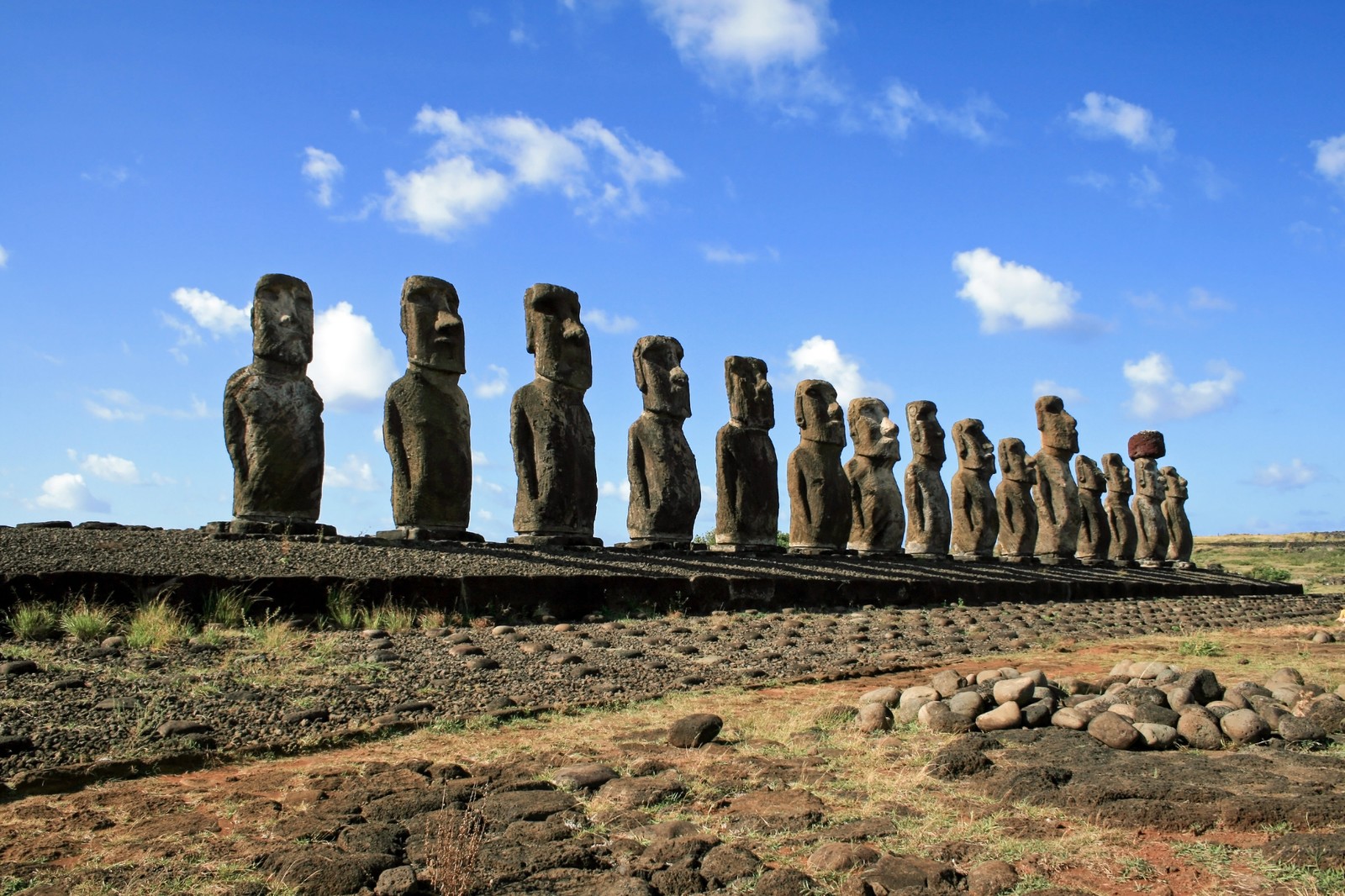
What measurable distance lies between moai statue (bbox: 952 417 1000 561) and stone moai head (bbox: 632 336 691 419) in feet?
24.8

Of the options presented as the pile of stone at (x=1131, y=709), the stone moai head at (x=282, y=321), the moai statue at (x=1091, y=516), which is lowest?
the pile of stone at (x=1131, y=709)

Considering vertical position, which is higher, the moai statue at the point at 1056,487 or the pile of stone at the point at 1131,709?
the moai statue at the point at 1056,487

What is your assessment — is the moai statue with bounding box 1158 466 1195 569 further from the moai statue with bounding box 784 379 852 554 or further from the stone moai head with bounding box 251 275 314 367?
the stone moai head with bounding box 251 275 314 367

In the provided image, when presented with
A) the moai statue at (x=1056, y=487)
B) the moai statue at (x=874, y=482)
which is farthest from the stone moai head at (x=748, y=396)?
the moai statue at (x=1056, y=487)

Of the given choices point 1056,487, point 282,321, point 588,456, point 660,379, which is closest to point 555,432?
point 588,456

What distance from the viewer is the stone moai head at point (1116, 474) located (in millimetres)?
24484

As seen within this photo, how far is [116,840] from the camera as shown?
3346 mm

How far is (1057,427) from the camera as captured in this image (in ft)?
71.9

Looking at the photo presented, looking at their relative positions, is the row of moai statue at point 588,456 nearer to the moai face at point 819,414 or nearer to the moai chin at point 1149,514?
the moai face at point 819,414

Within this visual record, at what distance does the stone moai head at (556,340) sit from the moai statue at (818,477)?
4.34m

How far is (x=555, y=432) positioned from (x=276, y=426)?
2924 mm

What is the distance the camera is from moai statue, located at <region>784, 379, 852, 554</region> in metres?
15.2

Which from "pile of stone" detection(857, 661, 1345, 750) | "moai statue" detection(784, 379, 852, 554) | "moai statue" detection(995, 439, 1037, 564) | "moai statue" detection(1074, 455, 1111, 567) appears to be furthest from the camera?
"moai statue" detection(1074, 455, 1111, 567)

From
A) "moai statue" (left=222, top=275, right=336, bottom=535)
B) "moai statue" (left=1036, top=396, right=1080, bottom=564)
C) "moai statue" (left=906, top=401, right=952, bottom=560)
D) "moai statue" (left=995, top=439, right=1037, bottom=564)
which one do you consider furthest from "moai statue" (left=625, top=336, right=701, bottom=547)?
"moai statue" (left=1036, top=396, right=1080, bottom=564)
